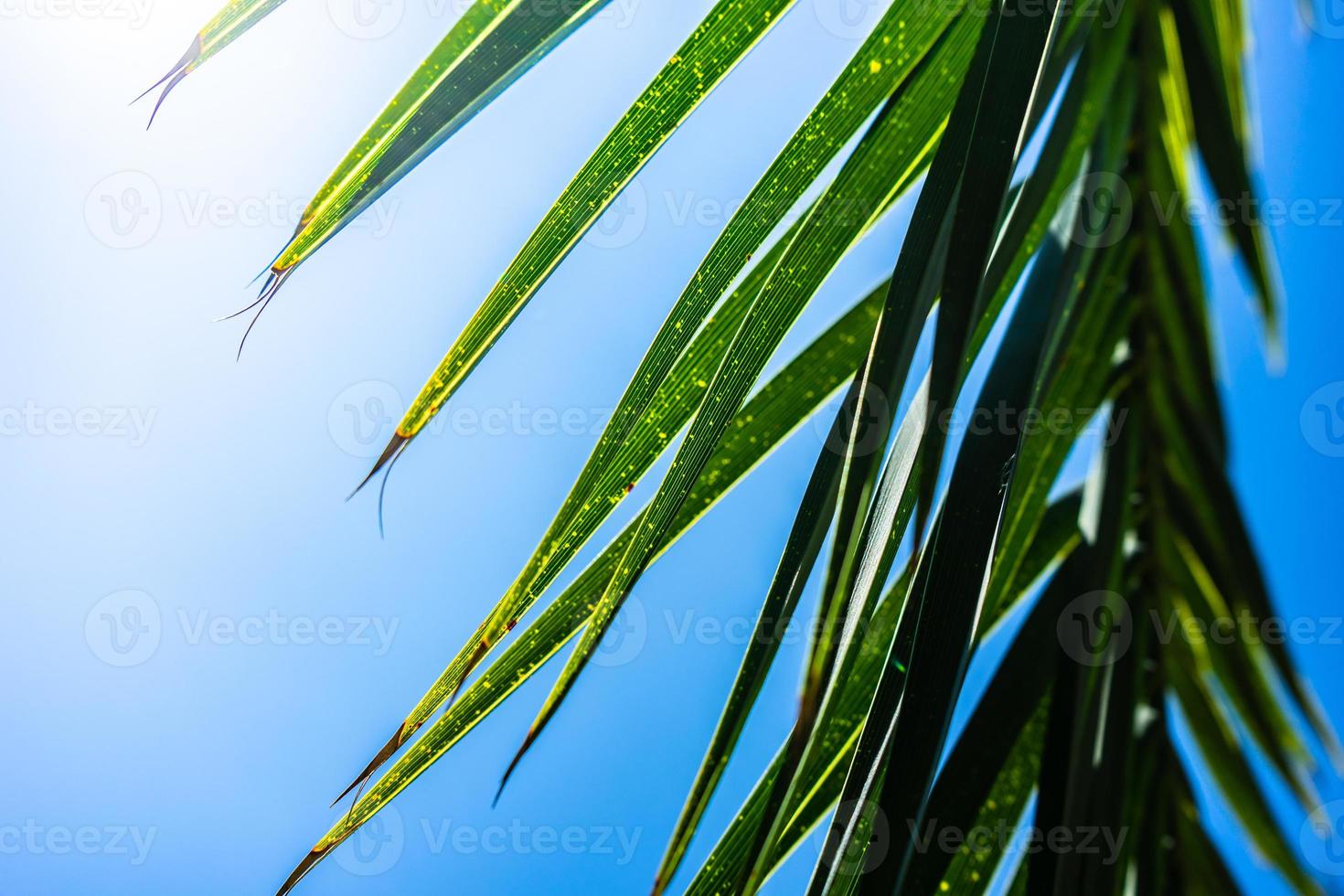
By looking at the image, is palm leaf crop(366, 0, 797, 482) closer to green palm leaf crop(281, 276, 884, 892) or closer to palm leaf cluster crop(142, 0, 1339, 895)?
palm leaf cluster crop(142, 0, 1339, 895)

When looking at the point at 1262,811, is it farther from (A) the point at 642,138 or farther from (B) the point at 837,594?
(A) the point at 642,138

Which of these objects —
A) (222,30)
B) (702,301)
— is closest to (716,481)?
(702,301)

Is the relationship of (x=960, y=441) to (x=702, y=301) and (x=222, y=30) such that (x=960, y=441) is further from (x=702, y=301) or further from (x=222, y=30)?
(x=222, y=30)

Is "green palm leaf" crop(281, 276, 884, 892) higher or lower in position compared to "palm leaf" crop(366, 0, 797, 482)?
lower

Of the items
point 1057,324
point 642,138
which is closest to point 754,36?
point 642,138

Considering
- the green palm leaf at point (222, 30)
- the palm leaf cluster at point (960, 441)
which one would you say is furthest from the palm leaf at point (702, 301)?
the green palm leaf at point (222, 30)

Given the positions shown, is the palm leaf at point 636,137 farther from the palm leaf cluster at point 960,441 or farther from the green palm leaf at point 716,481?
the green palm leaf at point 716,481

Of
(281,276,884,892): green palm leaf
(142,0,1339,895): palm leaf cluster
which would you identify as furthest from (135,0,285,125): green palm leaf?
(281,276,884,892): green palm leaf

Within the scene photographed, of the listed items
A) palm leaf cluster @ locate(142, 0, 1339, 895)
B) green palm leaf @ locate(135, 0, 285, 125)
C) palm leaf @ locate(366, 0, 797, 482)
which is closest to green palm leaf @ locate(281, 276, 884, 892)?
palm leaf cluster @ locate(142, 0, 1339, 895)
